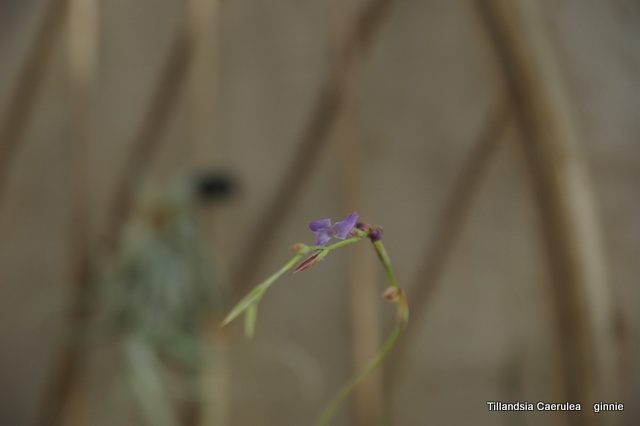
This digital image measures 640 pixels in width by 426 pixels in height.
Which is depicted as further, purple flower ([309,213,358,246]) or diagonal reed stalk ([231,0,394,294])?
diagonal reed stalk ([231,0,394,294])

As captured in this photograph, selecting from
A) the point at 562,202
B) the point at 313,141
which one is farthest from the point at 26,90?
the point at 562,202

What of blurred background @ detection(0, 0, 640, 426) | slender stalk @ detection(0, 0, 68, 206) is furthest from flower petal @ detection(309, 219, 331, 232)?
slender stalk @ detection(0, 0, 68, 206)

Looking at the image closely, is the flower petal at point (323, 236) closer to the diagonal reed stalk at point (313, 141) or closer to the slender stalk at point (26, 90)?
the diagonal reed stalk at point (313, 141)

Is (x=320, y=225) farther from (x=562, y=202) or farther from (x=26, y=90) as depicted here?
(x=26, y=90)

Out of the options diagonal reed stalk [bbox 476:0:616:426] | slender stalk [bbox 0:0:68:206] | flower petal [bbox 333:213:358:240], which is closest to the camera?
flower petal [bbox 333:213:358:240]

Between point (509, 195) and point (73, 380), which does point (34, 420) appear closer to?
point (73, 380)

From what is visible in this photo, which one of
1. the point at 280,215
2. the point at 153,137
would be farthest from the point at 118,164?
the point at 280,215

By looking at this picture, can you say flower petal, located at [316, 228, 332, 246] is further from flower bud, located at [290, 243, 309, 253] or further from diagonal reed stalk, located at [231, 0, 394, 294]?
diagonal reed stalk, located at [231, 0, 394, 294]
